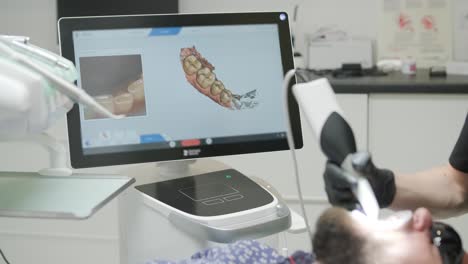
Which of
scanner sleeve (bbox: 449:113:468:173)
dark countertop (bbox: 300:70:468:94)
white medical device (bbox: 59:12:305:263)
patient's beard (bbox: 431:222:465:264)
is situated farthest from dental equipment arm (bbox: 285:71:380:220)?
dark countertop (bbox: 300:70:468:94)

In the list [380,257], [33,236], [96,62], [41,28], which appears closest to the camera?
[380,257]

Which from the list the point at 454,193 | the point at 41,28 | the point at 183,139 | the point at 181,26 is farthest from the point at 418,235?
the point at 41,28

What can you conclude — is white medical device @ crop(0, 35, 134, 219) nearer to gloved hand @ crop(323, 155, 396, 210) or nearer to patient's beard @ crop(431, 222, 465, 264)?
gloved hand @ crop(323, 155, 396, 210)

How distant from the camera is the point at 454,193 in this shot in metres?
1.44

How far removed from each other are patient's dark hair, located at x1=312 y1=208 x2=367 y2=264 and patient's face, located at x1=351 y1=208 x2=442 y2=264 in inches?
0.6

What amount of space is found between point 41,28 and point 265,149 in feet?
6.21

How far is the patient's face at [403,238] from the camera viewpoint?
3.33 feet

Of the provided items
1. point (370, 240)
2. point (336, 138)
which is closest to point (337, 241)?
point (370, 240)

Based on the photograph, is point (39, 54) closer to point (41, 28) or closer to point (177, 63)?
point (177, 63)

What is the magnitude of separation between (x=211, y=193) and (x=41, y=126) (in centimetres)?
52

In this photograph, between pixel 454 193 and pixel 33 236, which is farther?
pixel 33 236

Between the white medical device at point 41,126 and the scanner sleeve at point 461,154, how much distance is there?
0.77 meters

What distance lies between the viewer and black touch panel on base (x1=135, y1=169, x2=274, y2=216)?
1.31m

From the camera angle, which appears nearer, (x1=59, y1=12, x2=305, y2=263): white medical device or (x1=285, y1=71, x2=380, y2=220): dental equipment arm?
(x1=285, y1=71, x2=380, y2=220): dental equipment arm
